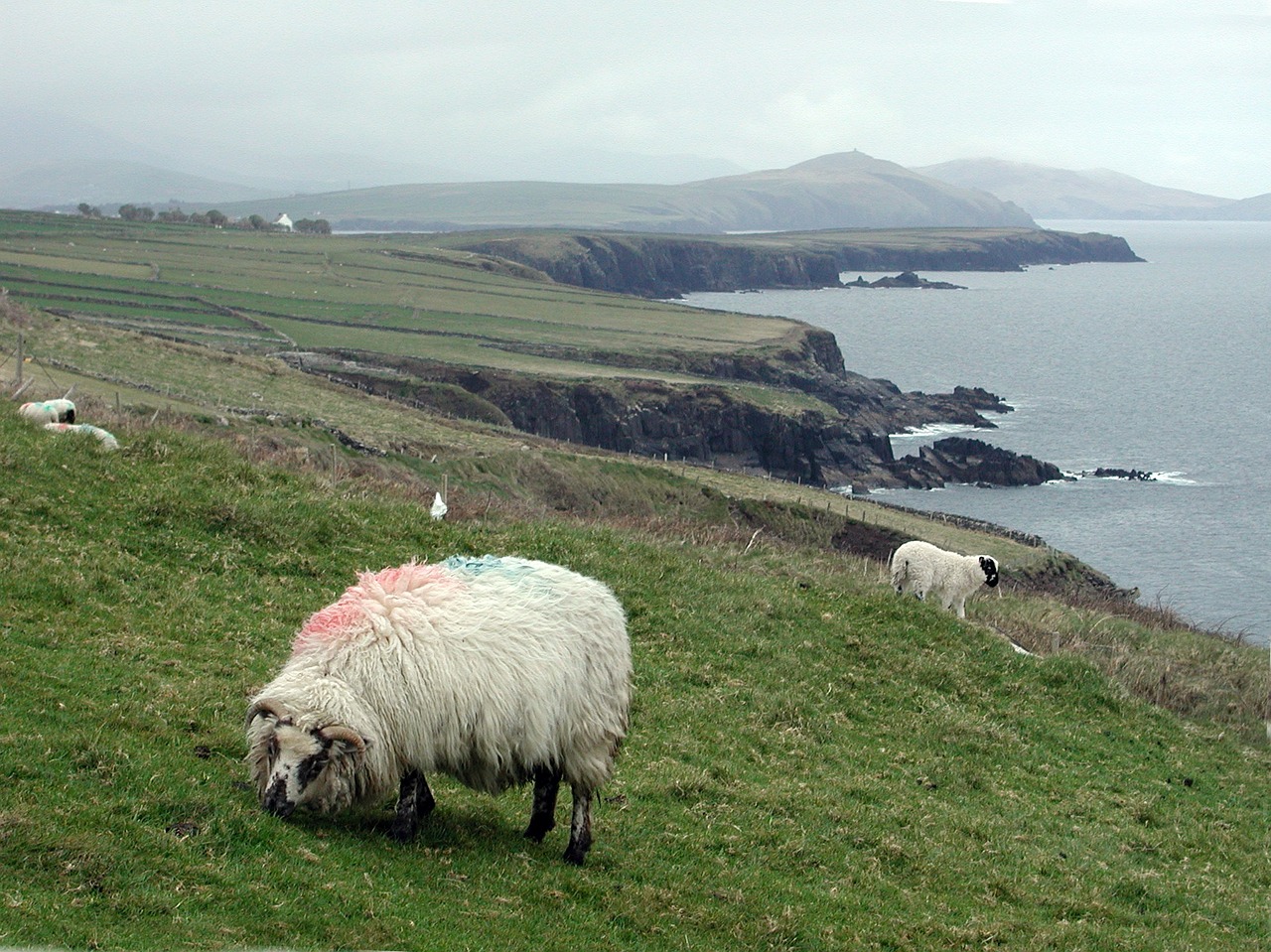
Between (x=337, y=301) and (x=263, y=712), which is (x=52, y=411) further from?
(x=337, y=301)

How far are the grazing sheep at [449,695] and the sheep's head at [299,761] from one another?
11 millimetres

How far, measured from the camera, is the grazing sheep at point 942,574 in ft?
87.5

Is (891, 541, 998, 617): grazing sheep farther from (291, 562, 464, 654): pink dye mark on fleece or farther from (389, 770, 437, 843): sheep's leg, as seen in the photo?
(389, 770, 437, 843): sheep's leg

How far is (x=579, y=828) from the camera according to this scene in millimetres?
11500

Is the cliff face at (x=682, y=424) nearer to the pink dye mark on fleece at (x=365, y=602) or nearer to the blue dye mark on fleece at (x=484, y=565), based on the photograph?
the blue dye mark on fleece at (x=484, y=565)

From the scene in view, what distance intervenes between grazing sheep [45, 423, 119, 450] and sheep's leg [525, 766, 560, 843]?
1263 cm

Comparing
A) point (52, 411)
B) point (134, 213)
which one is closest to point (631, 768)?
point (52, 411)

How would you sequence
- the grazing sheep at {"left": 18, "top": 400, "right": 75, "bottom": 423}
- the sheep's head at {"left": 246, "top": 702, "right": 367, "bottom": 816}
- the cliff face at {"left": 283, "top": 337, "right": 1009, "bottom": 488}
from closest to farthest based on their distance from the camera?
the sheep's head at {"left": 246, "top": 702, "right": 367, "bottom": 816} → the grazing sheep at {"left": 18, "top": 400, "right": 75, "bottom": 423} → the cliff face at {"left": 283, "top": 337, "right": 1009, "bottom": 488}

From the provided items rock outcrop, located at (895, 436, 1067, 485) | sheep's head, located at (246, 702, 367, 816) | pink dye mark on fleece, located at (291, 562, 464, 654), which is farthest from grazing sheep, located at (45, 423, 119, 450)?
rock outcrop, located at (895, 436, 1067, 485)

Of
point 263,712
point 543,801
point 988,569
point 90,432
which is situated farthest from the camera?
point 988,569

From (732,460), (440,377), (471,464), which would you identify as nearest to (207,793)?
(471,464)

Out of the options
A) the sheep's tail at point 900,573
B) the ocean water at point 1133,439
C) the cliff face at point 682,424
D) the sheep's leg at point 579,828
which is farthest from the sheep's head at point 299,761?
the cliff face at point 682,424

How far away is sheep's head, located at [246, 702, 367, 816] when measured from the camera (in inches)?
404

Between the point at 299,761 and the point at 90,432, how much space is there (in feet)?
43.0
